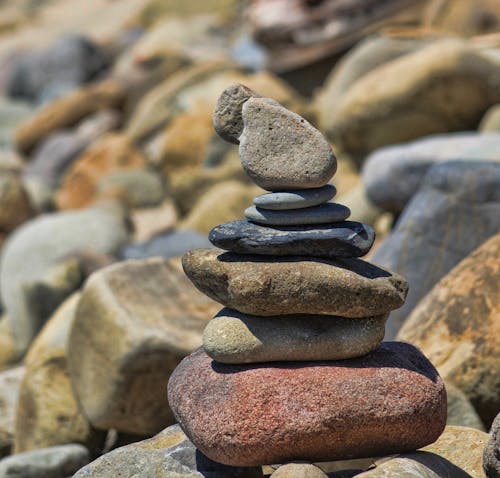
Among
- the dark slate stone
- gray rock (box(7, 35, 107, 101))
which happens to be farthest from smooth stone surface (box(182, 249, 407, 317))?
gray rock (box(7, 35, 107, 101))

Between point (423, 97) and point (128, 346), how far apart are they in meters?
5.83

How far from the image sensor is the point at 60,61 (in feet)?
77.9

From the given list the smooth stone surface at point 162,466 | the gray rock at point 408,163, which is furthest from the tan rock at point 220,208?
the smooth stone surface at point 162,466

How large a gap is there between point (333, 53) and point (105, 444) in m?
10.4

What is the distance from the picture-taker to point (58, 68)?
23.7m

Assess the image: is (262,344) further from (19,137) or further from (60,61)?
(60,61)

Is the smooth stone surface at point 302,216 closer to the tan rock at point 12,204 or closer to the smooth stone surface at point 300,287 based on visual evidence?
the smooth stone surface at point 300,287

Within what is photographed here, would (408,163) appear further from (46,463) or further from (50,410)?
(46,463)

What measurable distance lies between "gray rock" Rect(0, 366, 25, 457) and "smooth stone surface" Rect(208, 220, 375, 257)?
3.84 metres

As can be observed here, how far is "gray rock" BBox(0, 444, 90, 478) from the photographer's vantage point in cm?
601

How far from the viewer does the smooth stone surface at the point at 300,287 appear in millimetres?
4367

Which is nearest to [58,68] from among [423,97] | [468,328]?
[423,97]

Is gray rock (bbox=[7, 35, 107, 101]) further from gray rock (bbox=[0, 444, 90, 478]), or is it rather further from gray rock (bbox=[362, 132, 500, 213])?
gray rock (bbox=[0, 444, 90, 478])

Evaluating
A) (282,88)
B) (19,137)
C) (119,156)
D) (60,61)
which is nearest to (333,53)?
(282,88)
